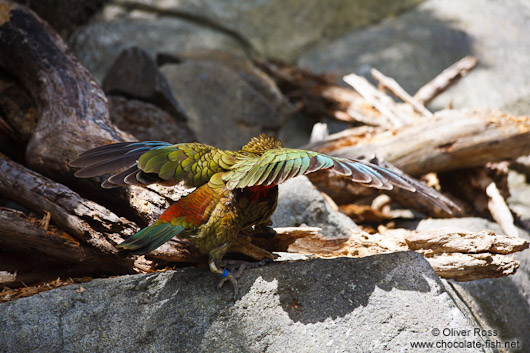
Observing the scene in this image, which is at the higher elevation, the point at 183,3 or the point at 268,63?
the point at 183,3

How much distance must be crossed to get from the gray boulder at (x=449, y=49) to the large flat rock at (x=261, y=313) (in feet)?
16.2

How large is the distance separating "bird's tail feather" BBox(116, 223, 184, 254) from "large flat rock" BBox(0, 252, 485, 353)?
0.38m

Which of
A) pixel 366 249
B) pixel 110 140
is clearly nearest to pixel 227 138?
pixel 110 140

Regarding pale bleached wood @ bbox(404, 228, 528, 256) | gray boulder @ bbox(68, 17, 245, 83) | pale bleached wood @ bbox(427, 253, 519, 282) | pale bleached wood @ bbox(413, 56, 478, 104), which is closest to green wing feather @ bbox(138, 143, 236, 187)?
pale bleached wood @ bbox(404, 228, 528, 256)

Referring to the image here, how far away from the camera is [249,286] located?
262 cm

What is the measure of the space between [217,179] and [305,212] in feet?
4.85

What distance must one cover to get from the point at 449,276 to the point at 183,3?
22.0 ft

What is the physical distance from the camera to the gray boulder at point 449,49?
7.09 m

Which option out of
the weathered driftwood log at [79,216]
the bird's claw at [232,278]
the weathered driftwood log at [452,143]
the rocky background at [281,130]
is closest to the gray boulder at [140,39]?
the rocky background at [281,130]

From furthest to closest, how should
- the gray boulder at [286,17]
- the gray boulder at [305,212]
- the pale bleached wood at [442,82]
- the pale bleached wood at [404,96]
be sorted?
the gray boulder at [286,17] → the pale bleached wood at [442,82] → the pale bleached wood at [404,96] → the gray boulder at [305,212]

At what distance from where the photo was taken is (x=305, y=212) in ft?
12.9

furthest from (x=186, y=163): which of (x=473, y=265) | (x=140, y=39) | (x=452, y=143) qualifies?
→ (x=140, y=39)

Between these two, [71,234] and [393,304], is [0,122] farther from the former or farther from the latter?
[393,304]

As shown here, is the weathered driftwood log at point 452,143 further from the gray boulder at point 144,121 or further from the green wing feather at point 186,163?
the green wing feather at point 186,163
